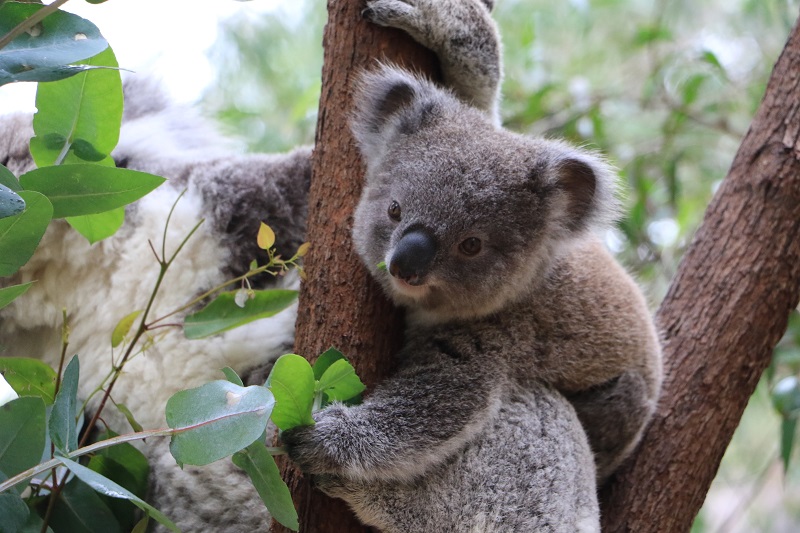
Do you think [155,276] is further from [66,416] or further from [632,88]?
[632,88]

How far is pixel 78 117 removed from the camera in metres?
1.54

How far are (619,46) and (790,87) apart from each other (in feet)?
8.01

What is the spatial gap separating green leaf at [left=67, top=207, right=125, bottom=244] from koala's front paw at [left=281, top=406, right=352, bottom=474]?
0.58 meters

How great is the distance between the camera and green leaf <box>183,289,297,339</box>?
64.4 inches

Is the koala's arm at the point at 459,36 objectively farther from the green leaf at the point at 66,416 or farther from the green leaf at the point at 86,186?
the green leaf at the point at 66,416

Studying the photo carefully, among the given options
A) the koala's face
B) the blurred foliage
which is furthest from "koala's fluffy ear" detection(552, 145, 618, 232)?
the blurred foliage

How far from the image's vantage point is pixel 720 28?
4.84 metres

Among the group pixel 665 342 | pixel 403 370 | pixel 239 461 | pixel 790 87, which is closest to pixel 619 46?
pixel 790 87

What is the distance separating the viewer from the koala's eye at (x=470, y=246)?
1846 mm

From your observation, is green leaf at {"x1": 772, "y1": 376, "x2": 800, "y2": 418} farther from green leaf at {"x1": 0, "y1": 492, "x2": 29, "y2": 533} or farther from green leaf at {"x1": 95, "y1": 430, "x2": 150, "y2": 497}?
green leaf at {"x1": 0, "y1": 492, "x2": 29, "y2": 533}

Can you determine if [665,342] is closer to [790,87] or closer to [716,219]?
[716,219]

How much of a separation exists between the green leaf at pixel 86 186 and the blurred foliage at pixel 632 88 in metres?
1.95

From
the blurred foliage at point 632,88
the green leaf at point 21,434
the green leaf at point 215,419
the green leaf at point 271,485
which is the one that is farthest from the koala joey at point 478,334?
the blurred foliage at point 632,88

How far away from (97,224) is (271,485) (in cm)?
72
